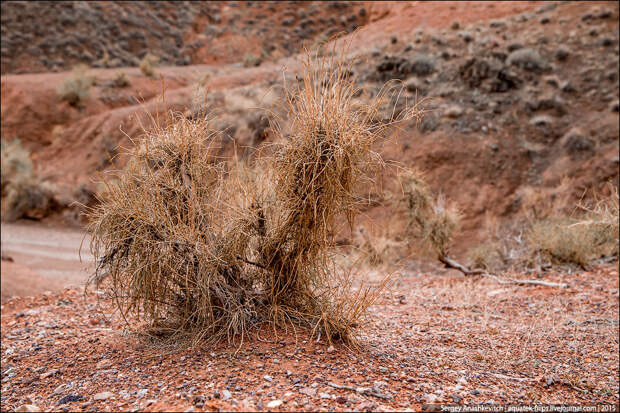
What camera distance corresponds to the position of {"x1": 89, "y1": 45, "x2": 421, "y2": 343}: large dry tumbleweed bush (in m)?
3.80

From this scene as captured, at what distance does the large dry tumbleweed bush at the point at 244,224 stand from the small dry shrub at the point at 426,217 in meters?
7.00

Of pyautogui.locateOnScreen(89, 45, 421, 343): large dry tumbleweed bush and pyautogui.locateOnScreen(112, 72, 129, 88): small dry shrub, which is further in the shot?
pyautogui.locateOnScreen(112, 72, 129, 88): small dry shrub

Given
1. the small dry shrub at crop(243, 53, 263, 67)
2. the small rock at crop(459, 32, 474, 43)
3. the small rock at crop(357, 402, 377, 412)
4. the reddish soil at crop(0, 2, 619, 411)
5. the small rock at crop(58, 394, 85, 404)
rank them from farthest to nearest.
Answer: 1. the small dry shrub at crop(243, 53, 263, 67)
2. the small rock at crop(459, 32, 474, 43)
3. the reddish soil at crop(0, 2, 619, 411)
4. the small rock at crop(58, 394, 85, 404)
5. the small rock at crop(357, 402, 377, 412)

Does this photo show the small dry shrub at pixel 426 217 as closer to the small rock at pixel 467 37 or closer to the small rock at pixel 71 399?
the small rock at pixel 71 399

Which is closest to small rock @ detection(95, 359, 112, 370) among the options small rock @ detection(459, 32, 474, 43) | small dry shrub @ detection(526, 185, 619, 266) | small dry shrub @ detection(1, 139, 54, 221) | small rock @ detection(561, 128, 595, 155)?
small dry shrub @ detection(526, 185, 619, 266)

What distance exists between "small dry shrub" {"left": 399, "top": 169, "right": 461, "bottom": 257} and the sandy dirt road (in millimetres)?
6985

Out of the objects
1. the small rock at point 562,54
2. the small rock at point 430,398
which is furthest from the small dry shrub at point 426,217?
the small rock at point 562,54

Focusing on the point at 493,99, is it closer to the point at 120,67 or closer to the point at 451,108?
the point at 451,108

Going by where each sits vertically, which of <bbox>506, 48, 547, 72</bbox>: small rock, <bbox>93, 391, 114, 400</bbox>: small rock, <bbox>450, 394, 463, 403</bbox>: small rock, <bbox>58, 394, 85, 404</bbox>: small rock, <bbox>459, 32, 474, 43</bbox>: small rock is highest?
<bbox>459, 32, 474, 43</bbox>: small rock

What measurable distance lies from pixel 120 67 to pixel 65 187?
49.8 feet

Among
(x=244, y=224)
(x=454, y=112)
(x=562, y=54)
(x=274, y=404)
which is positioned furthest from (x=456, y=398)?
(x=562, y=54)

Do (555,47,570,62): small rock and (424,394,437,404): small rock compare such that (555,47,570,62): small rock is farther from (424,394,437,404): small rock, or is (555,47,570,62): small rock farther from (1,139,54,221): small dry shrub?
(1,139,54,221): small dry shrub

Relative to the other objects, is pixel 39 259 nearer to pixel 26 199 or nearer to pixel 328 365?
pixel 26 199

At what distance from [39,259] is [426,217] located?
10.0m
